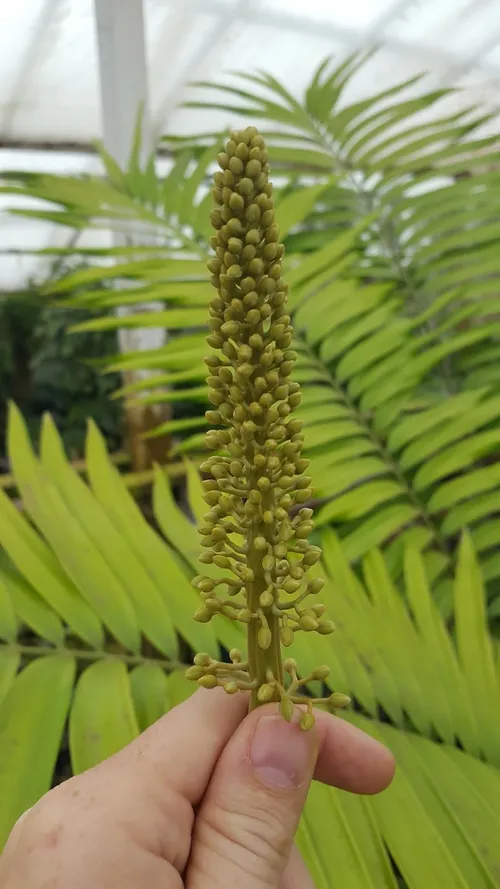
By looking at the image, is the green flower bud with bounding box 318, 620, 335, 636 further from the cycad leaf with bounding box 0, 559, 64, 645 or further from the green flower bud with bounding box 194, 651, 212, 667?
the cycad leaf with bounding box 0, 559, 64, 645

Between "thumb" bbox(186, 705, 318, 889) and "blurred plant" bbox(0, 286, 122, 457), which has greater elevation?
"blurred plant" bbox(0, 286, 122, 457)

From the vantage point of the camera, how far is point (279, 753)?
0.30 m

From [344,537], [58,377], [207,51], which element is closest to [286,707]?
[344,537]

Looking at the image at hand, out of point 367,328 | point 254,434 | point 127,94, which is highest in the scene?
point 127,94

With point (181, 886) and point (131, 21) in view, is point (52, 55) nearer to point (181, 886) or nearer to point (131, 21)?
point (131, 21)

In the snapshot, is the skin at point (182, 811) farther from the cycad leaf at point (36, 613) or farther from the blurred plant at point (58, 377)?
the blurred plant at point (58, 377)

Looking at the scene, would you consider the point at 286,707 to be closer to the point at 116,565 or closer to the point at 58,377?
the point at 116,565

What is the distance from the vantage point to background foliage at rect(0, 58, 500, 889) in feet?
1.43

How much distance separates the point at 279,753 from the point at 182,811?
61 millimetres

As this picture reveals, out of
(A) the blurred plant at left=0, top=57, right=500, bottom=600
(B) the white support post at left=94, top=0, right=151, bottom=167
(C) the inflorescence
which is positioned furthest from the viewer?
(B) the white support post at left=94, top=0, right=151, bottom=167

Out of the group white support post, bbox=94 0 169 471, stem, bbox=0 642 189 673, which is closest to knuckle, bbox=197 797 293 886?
stem, bbox=0 642 189 673

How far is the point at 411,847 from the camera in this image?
41 centimetres

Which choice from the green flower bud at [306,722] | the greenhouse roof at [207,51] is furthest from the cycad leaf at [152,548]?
the greenhouse roof at [207,51]

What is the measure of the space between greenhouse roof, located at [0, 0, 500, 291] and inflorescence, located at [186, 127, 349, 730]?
128 centimetres
